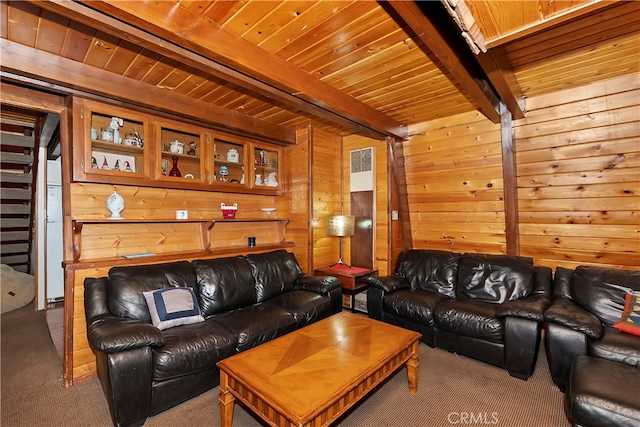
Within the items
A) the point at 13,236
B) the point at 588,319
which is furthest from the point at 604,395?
the point at 13,236

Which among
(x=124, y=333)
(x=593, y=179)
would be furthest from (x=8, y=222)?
(x=593, y=179)

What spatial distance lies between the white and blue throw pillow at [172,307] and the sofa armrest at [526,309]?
8.20 ft

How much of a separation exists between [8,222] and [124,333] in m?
4.05

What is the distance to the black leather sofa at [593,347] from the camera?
1.51 metres

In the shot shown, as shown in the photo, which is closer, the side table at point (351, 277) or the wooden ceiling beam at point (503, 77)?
the wooden ceiling beam at point (503, 77)

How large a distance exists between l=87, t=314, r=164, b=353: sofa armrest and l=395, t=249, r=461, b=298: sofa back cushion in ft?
Result: 8.73

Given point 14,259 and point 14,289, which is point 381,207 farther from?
point 14,259

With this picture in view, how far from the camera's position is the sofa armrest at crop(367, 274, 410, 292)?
327 cm

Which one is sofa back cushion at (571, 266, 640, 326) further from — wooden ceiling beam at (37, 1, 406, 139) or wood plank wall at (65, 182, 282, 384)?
wood plank wall at (65, 182, 282, 384)

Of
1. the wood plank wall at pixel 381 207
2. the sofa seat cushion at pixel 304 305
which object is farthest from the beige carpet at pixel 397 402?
the wood plank wall at pixel 381 207

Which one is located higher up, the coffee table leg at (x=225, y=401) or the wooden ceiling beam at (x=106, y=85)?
the wooden ceiling beam at (x=106, y=85)

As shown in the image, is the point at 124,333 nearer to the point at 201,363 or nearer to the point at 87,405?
the point at 201,363

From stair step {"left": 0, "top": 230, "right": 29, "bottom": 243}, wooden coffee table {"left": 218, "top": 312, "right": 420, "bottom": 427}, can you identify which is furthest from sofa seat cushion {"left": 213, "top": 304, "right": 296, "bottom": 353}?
stair step {"left": 0, "top": 230, "right": 29, "bottom": 243}

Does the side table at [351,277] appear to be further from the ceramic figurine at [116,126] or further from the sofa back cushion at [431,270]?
the ceramic figurine at [116,126]
